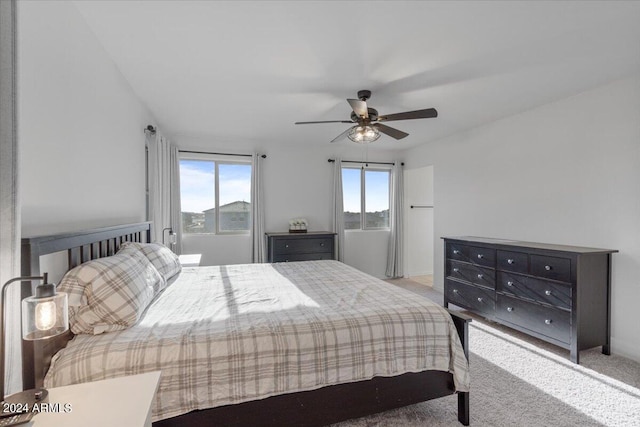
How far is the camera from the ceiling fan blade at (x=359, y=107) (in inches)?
95.8

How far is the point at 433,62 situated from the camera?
7.54 ft

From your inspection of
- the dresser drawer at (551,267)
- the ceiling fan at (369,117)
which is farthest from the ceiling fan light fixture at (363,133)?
the dresser drawer at (551,267)

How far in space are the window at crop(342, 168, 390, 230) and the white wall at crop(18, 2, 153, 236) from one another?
369 cm

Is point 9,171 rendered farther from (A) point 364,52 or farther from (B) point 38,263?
(A) point 364,52

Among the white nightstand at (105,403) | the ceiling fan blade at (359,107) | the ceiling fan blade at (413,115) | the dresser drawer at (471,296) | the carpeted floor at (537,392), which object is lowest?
the carpeted floor at (537,392)

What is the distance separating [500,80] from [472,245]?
1854 mm

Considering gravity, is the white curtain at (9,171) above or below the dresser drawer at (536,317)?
above

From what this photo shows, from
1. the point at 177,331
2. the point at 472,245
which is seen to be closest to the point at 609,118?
the point at 472,245

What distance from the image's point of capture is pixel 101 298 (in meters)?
1.42

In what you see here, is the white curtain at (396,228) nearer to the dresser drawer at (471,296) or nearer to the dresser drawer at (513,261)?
the dresser drawer at (471,296)

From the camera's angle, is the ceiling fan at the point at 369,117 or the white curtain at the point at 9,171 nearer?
the white curtain at the point at 9,171

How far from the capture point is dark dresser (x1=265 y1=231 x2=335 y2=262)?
455cm

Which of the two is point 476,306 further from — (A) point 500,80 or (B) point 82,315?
(B) point 82,315

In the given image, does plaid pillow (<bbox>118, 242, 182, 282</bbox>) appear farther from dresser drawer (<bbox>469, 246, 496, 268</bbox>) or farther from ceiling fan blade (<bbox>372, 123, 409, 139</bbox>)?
dresser drawer (<bbox>469, 246, 496, 268</bbox>)
